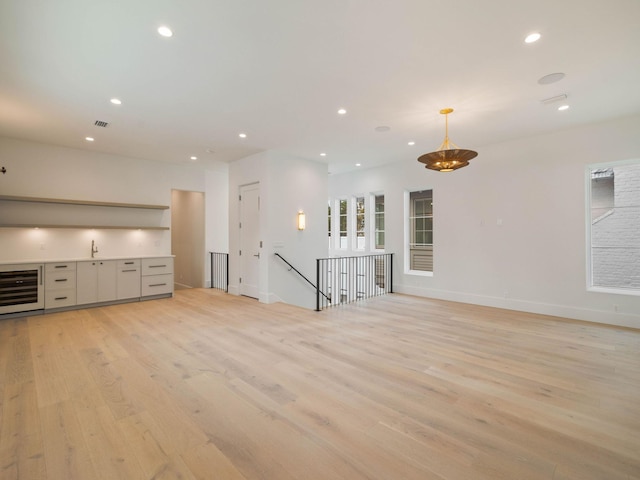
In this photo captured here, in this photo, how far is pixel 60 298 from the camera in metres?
5.65

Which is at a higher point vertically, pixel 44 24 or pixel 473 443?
pixel 44 24

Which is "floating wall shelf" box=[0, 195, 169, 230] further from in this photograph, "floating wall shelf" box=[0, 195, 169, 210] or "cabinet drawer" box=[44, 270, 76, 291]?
"cabinet drawer" box=[44, 270, 76, 291]

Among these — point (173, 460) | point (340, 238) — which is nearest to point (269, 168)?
point (340, 238)

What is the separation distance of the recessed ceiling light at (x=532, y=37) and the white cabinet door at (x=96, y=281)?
7718 millimetres

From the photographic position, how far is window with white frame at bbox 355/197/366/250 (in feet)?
30.0

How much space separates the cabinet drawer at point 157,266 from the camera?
6695 mm

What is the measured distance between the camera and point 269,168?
6480 millimetres

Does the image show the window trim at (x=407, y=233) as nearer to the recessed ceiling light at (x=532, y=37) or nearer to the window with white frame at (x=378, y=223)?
the window with white frame at (x=378, y=223)

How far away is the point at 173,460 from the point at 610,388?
12.9ft

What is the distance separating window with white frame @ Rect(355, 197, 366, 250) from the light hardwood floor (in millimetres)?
4634

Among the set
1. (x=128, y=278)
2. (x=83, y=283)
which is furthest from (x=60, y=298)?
(x=128, y=278)

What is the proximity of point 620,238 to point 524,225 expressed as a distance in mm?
1470

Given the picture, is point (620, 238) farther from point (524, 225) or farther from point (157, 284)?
point (157, 284)

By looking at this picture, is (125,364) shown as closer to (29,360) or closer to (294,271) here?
(29,360)
